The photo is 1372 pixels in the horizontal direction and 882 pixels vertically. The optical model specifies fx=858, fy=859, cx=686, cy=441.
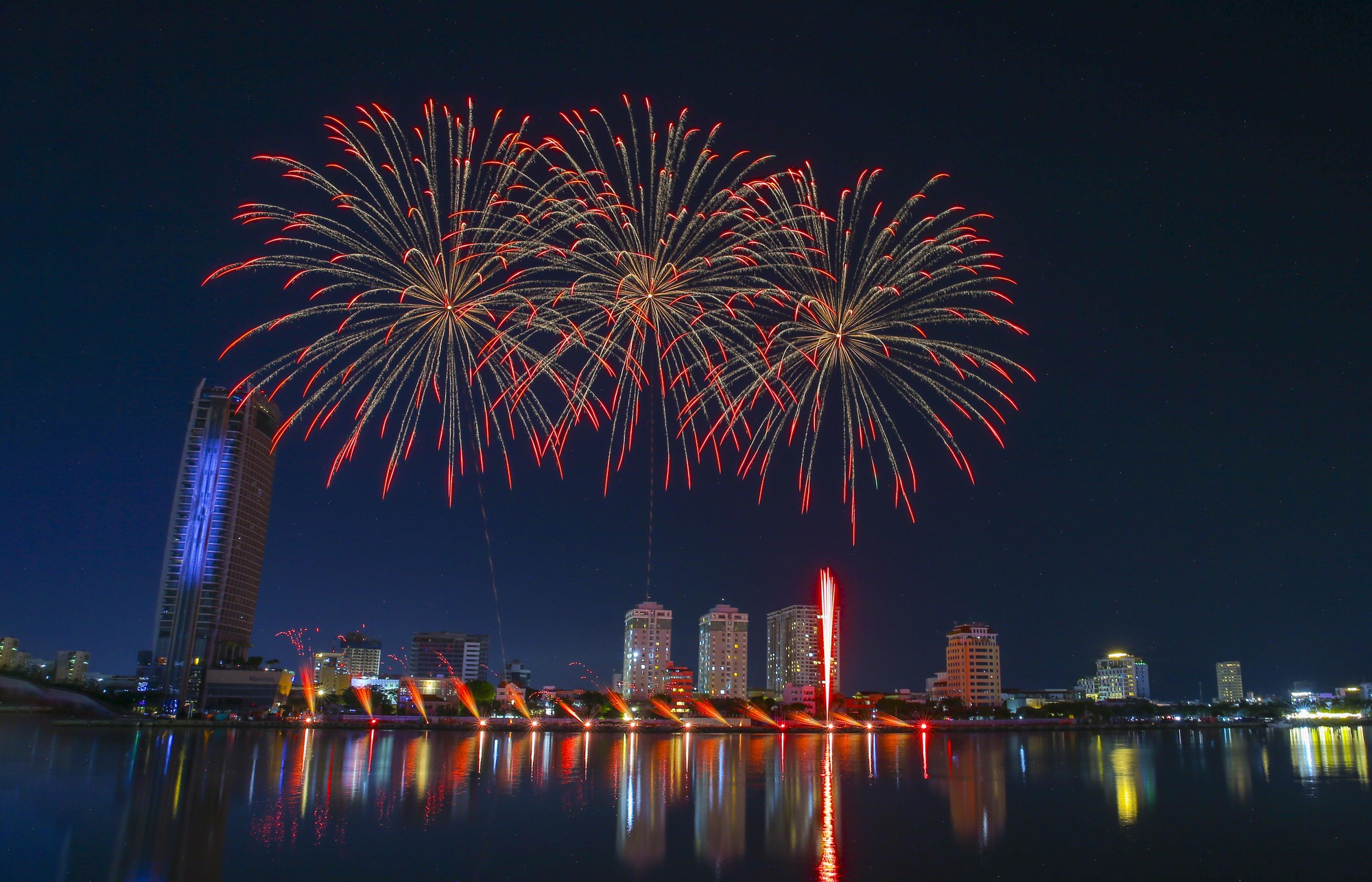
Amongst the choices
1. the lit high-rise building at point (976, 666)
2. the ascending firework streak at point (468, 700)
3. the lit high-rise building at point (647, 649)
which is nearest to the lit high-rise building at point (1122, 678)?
the lit high-rise building at point (976, 666)

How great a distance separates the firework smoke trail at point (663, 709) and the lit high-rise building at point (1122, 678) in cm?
11754

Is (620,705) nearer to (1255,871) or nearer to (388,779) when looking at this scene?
(388,779)

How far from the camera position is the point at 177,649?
84.6 meters

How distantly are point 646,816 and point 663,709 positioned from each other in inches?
3515

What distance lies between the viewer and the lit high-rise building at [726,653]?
5984 inches

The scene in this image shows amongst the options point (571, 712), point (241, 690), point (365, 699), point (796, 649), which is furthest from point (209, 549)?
point (796, 649)

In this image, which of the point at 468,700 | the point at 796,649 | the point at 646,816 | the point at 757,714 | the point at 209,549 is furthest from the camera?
the point at 796,649

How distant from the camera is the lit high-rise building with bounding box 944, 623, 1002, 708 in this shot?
463ft

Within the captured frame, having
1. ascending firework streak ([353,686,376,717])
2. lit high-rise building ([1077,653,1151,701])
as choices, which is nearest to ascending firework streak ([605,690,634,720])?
ascending firework streak ([353,686,376,717])

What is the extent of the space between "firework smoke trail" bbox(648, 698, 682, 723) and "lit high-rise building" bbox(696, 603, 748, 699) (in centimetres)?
2910

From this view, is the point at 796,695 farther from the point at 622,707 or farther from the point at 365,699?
the point at 365,699

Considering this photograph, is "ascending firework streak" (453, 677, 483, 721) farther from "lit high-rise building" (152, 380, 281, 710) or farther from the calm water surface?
the calm water surface

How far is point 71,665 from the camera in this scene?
4956 inches

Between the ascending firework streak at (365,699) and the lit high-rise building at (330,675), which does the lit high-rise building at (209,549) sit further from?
the lit high-rise building at (330,675)
